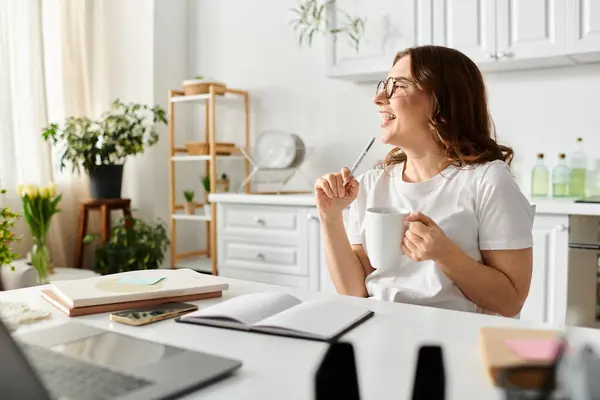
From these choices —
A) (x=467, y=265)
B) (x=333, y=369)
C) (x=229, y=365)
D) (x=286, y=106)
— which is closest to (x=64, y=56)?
(x=286, y=106)

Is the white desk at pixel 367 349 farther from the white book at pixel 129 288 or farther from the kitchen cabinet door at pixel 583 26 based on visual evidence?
the kitchen cabinet door at pixel 583 26

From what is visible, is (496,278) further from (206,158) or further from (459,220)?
(206,158)

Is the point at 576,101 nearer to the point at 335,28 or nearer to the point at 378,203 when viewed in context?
the point at 335,28

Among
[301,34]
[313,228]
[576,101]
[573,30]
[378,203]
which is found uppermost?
[301,34]

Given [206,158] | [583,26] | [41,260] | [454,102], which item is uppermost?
[583,26]

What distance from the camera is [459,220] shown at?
4.32 ft

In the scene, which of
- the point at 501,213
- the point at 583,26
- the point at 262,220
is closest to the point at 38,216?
the point at 262,220

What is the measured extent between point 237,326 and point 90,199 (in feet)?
9.76

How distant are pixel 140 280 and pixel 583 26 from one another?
221 centimetres

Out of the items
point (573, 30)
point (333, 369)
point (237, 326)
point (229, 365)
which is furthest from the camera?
point (573, 30)

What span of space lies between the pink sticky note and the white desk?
0.05 m

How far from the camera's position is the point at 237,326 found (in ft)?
2.95

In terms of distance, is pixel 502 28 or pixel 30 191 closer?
pixel 502 28

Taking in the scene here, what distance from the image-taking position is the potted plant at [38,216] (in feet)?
10.5
